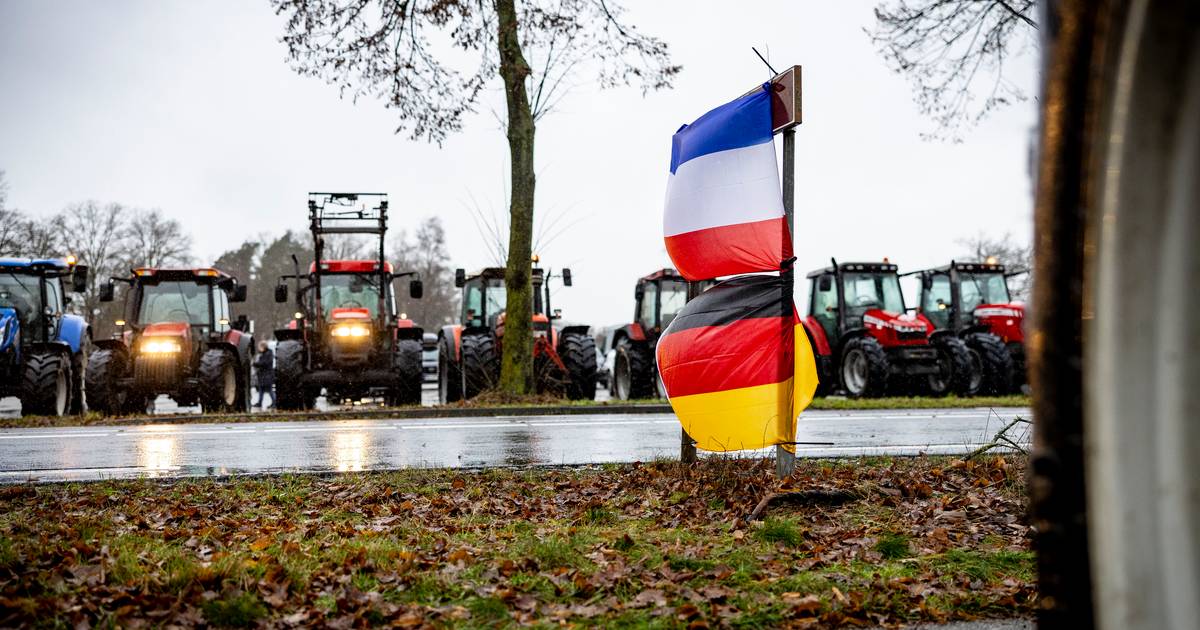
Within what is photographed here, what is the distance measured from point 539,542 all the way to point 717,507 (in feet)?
4.04

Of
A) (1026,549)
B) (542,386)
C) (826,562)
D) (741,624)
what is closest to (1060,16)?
(741,624)

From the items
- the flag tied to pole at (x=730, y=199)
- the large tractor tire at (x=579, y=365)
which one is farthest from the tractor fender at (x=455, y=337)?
the flag tied to pole at (x=730, y=199)

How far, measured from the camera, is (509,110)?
1552 centimetres

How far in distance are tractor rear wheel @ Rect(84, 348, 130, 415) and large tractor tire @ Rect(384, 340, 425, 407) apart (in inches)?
177

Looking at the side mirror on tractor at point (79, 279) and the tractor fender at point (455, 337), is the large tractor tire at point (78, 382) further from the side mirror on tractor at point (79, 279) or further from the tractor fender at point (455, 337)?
the tractor fender at point (455, 337)

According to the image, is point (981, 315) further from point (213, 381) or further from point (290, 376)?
point (213, 381)

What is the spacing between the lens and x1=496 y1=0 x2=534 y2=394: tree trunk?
15.2 meters

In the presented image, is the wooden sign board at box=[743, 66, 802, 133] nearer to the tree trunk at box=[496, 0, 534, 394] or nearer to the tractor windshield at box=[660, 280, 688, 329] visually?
the tree trunk at box=[496, 0, 534, 394]

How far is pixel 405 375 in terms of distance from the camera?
16.7m

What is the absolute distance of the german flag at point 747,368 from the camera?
4965 mm

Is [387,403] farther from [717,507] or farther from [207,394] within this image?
[717,507]

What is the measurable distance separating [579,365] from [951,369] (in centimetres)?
725

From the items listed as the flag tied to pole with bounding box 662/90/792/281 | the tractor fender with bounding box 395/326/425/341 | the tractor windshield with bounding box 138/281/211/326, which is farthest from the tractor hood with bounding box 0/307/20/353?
the flag tied to pole with bounding box 662/90/792/281

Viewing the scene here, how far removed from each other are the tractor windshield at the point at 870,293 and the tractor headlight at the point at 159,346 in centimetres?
1264
